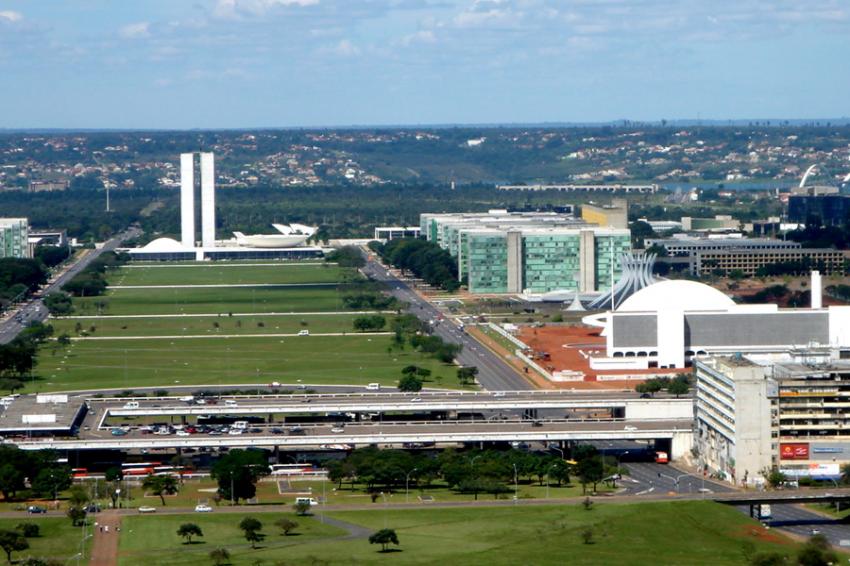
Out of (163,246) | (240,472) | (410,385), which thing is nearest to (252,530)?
(240,472)

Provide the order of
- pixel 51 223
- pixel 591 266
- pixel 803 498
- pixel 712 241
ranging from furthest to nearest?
pixel 51 223, pixel 712 241, pixel 591 266, pixel 803 498

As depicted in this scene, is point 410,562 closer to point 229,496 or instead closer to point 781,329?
point 229,496

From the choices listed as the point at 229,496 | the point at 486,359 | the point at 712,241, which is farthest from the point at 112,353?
the point at 712,241

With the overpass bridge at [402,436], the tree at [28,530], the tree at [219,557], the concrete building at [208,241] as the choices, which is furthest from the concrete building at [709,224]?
the tree at [219,557]

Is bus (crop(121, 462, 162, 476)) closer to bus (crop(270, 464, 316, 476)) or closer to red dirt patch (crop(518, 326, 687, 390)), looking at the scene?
bus (crop(270, 464, 316, 476))

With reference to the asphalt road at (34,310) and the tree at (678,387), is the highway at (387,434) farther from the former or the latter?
the asphalt road at (34,310)

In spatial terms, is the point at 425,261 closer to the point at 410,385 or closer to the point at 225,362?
the point at 225,362
